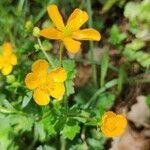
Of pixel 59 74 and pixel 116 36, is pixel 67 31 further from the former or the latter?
pixel 116 36

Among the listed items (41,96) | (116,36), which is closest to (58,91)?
(41,96)

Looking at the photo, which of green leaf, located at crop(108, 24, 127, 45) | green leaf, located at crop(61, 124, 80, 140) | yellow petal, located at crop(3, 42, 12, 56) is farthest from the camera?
green leaf, located at crop(108, 24, 127, 45)

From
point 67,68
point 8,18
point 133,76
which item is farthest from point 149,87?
point 8,18

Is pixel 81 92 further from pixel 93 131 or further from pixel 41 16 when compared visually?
pixel 41 16

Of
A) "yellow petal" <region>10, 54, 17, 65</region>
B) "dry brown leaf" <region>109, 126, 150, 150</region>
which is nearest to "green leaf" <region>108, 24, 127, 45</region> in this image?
"dry brown leaf" <region>109, 126, 150, 150</region>

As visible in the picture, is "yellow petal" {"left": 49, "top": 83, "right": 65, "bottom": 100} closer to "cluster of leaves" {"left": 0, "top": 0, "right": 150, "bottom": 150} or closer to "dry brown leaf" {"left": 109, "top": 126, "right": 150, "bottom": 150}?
"cluster of leaves" {"left": 0, "top": 0, "right": 150, "bottom": 150}
